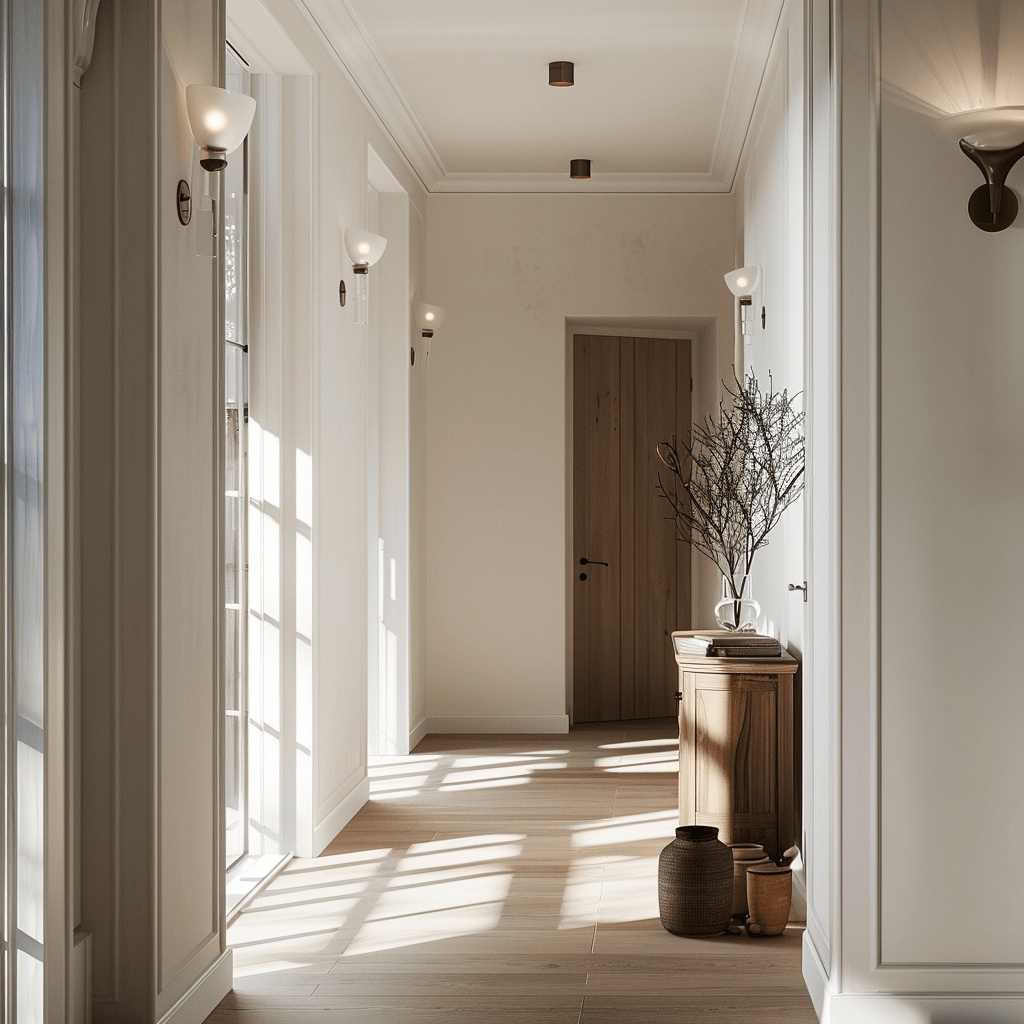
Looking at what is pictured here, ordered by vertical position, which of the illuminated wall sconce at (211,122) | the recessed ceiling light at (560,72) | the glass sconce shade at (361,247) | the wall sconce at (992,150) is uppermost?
the recessed ceiling light at (560,72)

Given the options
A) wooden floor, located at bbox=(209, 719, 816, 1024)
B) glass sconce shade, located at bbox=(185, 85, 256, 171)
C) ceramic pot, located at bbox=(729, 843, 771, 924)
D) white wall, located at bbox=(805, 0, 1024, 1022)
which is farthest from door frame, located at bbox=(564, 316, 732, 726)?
glass sconce shade, located at bbox=(185, 85, 256, 171)

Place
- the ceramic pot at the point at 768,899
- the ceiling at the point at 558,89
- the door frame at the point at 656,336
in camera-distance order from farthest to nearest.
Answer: the door frame at the point at 656,336
the ceiling at the point at 558,89
the ceramic pot at the point at 768,899

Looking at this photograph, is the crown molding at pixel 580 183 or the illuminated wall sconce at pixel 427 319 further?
the crown molding at pixel 580 183

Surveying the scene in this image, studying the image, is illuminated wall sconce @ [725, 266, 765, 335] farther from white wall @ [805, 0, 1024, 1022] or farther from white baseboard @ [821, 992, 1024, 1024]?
white baseboard @ [821, 992, 1024, 1024]

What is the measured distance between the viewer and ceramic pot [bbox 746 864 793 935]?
11.3 feet

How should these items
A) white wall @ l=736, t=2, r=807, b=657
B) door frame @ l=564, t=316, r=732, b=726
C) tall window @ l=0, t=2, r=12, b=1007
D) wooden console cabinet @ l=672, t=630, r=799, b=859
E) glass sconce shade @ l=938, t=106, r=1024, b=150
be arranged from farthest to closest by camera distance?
door frame @ l=564, t=316, r=732, b=726 → white wall @ l=736, t=2, r=807, b=657 → wooden console cabinet @ l=672, t=630, r=799, b=859 → glass sconce shade @ l=938, t=106, r=1024, b=150 → tall window @ l=0, t=2, r=12, b=1007

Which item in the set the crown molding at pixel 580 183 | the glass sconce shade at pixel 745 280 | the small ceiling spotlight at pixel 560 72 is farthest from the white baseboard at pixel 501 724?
the small ceiling spotlight at pixel 560 72

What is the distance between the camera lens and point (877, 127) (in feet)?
8.98

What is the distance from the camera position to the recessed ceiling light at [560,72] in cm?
500

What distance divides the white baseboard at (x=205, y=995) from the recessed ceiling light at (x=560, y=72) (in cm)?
380

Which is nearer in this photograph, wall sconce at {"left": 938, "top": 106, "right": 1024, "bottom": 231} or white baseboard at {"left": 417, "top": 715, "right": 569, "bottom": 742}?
wall sconce at {"left": 938, "top": 106, "right": 1024, "bottom": 231}

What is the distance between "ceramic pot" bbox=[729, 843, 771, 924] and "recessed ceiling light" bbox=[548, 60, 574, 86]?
335 centimetres

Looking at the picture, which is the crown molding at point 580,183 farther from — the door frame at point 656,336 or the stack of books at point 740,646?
the stack of books at point 740,646

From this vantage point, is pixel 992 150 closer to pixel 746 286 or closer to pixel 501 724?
pixel 746 286
